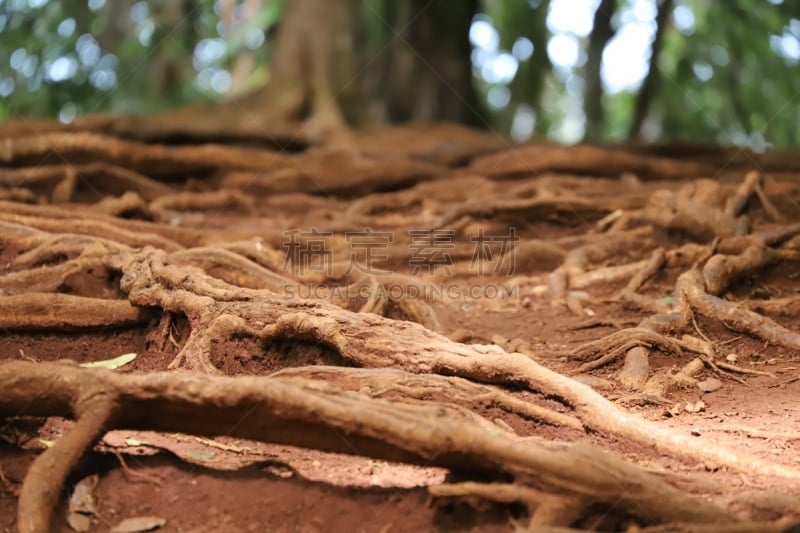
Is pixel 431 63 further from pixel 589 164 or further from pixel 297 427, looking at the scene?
pixel 297 427

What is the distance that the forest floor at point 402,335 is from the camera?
210 centimetres

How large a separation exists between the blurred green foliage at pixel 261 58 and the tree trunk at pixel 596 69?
625mm

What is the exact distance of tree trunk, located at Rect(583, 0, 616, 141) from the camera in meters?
9.55

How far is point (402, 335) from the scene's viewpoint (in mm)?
2855

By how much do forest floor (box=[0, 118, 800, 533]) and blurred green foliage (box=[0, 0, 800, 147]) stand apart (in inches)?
116

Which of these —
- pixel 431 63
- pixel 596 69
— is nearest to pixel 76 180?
pixel 431 63

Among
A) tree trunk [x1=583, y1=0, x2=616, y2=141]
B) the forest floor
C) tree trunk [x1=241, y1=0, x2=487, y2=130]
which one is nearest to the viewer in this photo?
the forest floor

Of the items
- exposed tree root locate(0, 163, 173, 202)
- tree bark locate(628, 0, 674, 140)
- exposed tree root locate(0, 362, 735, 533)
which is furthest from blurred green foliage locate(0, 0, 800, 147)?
exposed tree root locate(0, 362, 735, 533)

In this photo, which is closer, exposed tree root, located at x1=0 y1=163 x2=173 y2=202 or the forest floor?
the forest floor

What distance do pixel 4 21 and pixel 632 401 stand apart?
7981mm

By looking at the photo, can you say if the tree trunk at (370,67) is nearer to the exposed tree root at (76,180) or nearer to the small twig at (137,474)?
the exposed tree root at (76,180)

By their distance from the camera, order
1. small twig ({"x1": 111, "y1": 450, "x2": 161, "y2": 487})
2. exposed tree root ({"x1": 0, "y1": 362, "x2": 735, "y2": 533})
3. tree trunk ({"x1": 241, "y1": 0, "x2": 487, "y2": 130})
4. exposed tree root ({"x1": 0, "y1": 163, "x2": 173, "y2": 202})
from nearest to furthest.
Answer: exposed tree root ({"x1": 0, "y1": 362, "x2": 735, "y2": 533}), small twig ({"x1": 111, "y1": 450, "x2": 161, "y2": 487}), exposed tree root ({"x1": 0, "y1": 163, "x2": 173, "y2": 202}), tree trunk ({"x1": 241, "y1": 0, "x2": 487, "y2": 130})

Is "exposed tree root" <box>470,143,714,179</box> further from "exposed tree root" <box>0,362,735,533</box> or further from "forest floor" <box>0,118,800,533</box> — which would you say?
"exposed tree root" <box>0,362,735,533</box>

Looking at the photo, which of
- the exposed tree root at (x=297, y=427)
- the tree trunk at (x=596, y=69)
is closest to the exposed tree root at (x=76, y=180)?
the exposed tree root at (x=297, y=427)
